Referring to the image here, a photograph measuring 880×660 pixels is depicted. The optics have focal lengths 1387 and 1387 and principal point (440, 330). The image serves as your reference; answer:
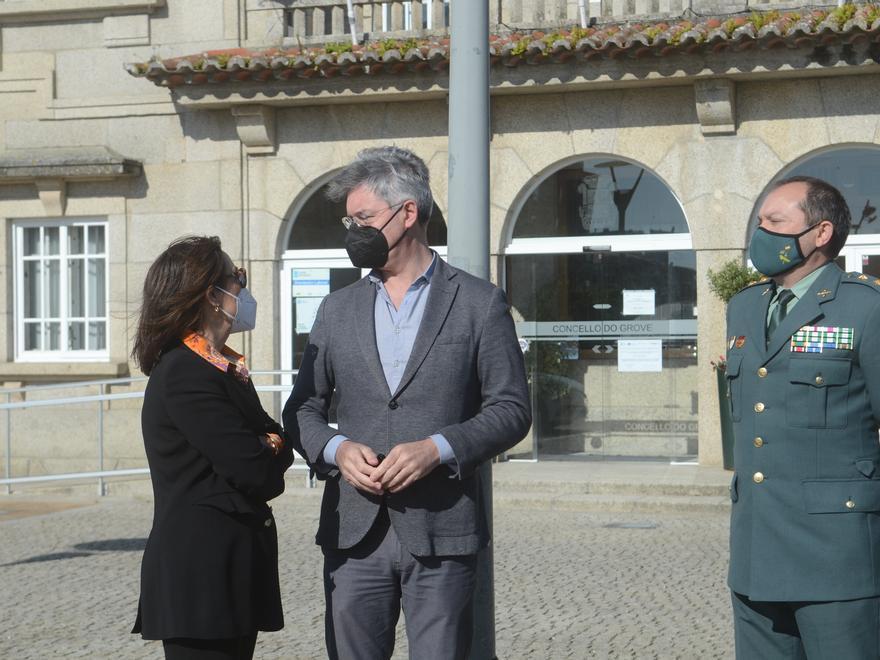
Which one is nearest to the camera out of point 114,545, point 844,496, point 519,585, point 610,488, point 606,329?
point 844,496

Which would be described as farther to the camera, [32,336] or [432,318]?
[32,336]

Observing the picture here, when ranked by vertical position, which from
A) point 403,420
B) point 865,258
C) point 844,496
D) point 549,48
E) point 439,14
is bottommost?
point 844,496

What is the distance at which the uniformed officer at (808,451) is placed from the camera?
3.85 meters

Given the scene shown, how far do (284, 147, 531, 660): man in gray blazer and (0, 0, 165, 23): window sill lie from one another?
12386 mm

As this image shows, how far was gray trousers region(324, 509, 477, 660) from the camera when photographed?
12.8ft

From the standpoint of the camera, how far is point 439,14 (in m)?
15.0

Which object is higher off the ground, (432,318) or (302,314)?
(302,314)

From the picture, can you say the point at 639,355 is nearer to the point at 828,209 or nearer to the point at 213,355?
the point at 828,209

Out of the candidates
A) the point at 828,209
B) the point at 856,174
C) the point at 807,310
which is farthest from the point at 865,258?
the point at 807,310

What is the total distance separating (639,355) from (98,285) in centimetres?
633

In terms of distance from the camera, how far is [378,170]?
4102 millimetres

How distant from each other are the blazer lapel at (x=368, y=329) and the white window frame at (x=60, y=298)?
40.6ft

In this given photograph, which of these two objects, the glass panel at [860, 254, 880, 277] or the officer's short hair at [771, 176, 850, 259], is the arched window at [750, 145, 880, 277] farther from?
the officer's short hair at [771, 176, 850, 259]

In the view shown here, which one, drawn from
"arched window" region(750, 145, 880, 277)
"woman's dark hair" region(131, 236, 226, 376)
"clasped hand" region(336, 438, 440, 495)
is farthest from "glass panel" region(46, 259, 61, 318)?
"clasped hand" region(336, 438, 440, 495)
